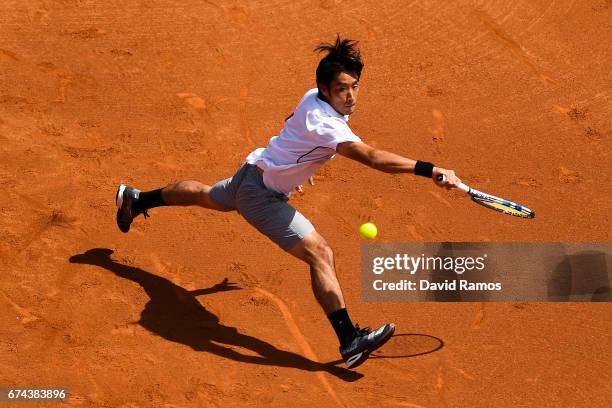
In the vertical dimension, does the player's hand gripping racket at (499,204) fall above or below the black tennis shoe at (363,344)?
above

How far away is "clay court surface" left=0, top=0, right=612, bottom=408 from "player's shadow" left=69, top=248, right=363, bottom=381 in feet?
0.06

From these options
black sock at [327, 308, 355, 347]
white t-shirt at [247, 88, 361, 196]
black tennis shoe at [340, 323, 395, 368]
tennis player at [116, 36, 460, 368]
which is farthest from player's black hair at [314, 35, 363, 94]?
black tennis shoe at [340, 323, 395, 368]

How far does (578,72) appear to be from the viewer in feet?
36.1

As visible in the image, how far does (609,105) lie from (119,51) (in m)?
5.25

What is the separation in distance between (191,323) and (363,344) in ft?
4.95

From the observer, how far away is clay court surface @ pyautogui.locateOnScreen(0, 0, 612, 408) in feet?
24.7

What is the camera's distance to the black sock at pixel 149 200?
8602 millimetres

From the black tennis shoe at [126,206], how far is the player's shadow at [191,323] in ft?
0.92

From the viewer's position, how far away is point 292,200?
9.35 meters

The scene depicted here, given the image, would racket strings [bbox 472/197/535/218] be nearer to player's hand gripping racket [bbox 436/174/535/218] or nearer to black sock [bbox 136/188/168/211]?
player's hand gripping racket [bbox 436/174/535/218]

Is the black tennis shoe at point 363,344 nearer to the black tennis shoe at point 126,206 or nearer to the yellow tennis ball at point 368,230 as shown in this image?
the yellow tennis ball at point 368,230

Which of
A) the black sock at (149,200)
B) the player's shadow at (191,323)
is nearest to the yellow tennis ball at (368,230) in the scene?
the player's shadow at (191,323)

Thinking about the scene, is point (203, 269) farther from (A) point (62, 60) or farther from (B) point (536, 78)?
(B) point (536, 78)

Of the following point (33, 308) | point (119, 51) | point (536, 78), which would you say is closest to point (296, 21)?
point (119, 51)
